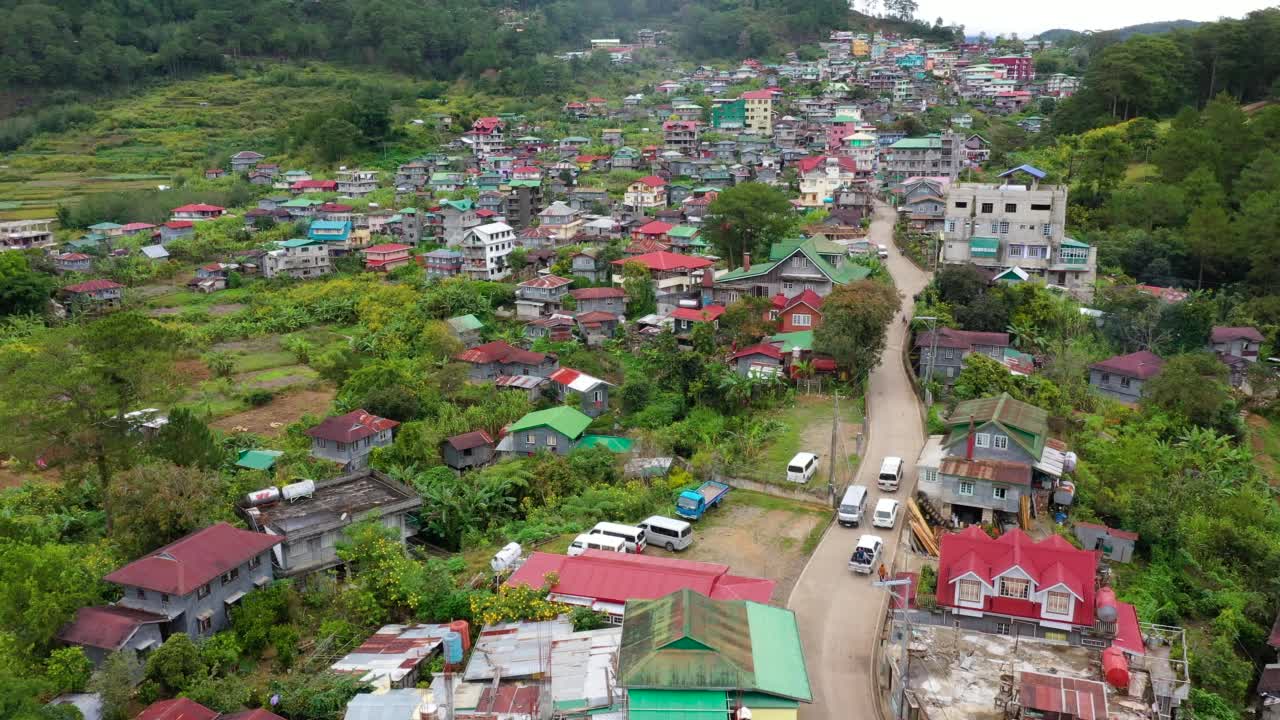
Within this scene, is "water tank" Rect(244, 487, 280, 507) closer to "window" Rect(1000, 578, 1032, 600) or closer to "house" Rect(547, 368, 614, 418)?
"house" Rect(547, 368, 614, 418)

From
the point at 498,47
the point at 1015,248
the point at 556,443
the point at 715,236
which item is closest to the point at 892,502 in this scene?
the point at 556,443

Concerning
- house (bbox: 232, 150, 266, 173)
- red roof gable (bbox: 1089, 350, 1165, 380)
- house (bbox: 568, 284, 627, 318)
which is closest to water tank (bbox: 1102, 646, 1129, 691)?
red roof gable (bbox: 1089, 350, 1165, 380)

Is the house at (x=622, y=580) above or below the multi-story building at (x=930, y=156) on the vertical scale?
below

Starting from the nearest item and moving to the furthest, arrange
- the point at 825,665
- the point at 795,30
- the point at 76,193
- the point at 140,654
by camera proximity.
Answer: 1. the point at 825,665
2. the point at 140,654
3. the point at 76,193
4. the point at 795,30

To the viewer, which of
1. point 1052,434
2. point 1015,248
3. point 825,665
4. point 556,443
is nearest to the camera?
point 825,665

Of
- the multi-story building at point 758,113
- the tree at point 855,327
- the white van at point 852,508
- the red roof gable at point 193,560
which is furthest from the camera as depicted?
the multi-story building at point 758,113

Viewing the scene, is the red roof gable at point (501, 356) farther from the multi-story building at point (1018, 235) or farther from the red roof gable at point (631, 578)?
the multi-story building at point (1018, 235)

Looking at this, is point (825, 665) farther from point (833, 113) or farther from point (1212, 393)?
point (833, 113)

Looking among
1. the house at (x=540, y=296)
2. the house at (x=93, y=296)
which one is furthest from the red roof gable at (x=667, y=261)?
the house at (x=93, y=296)
